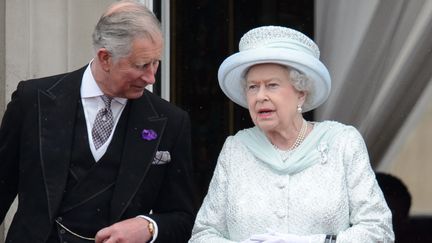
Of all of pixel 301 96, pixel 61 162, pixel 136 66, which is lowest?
pixel 61 162

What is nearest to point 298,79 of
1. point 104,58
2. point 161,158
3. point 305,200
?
point 305,200

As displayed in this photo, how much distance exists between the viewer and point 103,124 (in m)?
4.73

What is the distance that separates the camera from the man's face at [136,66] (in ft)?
15.1

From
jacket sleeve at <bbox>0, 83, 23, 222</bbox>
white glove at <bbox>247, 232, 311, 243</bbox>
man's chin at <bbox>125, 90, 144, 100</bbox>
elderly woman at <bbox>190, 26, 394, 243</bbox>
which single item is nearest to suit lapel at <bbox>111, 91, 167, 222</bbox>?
man's chin at <bbox>125, 90, 144, 100</bbox>

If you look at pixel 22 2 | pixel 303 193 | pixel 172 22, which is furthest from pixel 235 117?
pixel 303 193

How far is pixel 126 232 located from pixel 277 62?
823mm

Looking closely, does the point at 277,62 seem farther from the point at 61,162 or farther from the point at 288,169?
the point at 61,162

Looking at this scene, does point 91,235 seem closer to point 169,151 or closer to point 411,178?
point 169,151

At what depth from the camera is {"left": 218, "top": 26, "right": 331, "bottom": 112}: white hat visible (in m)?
4.68

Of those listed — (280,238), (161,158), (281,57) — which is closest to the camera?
(280,238)

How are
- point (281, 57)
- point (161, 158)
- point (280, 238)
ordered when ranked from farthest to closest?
point (161, 158), point (281, 57), point (280, 238)

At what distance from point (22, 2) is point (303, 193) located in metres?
1.91

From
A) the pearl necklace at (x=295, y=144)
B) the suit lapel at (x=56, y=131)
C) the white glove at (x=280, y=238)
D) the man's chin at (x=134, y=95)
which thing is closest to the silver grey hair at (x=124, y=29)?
the man's chin at (x=134, y=95)

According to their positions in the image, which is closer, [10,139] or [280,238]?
[280,238]
